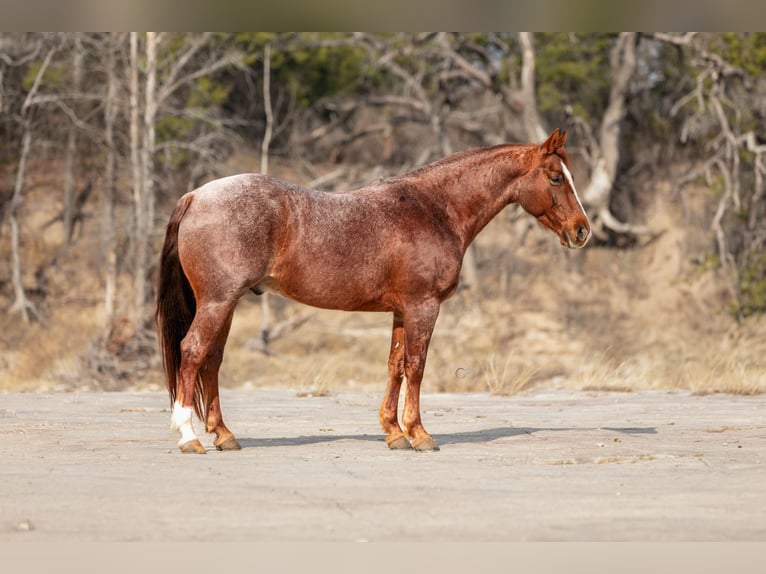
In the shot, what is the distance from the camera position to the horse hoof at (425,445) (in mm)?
9531

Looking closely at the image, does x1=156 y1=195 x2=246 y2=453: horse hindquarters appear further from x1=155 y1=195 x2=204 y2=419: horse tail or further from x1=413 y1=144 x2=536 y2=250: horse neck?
x1=413 y1=144 x2=536 y2=250: horse neck

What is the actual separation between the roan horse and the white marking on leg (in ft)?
0.03

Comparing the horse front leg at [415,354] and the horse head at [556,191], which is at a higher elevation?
the horse head at [556,191]

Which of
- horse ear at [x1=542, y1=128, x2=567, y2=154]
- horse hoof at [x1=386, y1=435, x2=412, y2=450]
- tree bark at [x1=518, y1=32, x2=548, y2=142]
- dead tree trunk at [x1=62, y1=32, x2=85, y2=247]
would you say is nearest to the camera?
horse hoof at [x1=386, y1=435, x2=412, y2=450]

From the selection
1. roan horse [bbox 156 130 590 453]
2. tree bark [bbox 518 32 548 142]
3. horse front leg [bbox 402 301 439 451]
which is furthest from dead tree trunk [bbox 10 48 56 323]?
horse front leg [bbox 402 301 439 451]

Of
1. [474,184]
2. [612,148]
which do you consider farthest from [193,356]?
[612,148]

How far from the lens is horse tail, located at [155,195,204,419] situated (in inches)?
375

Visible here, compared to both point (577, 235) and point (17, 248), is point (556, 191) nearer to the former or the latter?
point (577, 235)

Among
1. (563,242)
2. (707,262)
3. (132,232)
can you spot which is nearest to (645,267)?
(707,262)

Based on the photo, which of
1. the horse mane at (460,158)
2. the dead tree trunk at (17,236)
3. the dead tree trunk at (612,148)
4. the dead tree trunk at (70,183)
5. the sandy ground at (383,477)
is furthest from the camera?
the dead tree trunk at (70,183)

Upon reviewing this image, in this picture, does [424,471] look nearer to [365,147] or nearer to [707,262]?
[707,262]

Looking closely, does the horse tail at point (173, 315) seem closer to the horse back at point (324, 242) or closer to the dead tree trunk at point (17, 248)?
the horse back at point (324, 242)

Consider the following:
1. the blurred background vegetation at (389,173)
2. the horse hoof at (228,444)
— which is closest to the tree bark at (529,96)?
the blurred background vegetation at (389,173)

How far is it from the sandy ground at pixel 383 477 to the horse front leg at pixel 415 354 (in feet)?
0.96
